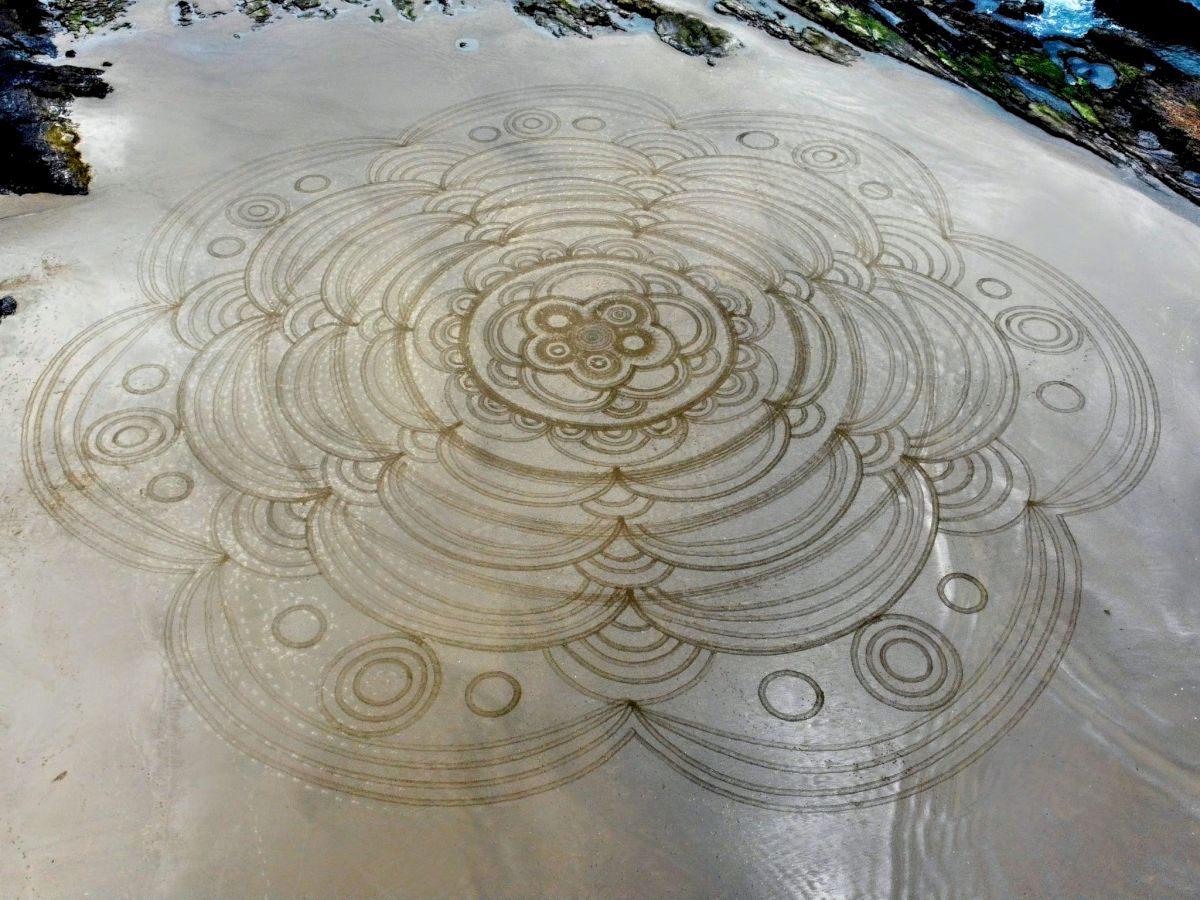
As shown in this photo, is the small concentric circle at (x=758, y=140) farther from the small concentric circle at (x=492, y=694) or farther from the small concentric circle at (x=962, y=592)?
the small concentric circle at (x=492, y=694)

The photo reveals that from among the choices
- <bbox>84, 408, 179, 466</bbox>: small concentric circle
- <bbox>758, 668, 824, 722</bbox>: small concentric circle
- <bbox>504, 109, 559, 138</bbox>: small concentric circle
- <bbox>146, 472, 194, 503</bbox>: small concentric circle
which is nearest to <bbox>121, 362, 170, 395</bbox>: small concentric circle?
<bbox>84, 408, 179, 466</bbox>: small concentric circle

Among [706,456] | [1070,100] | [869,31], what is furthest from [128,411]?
[1070,100]

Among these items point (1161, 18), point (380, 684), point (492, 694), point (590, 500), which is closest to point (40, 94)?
point (590, 500)

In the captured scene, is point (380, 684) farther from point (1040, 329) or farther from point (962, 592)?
point (1040, 329)

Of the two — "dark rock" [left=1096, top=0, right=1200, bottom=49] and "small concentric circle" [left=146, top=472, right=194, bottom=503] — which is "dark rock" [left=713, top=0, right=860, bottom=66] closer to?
"dark rock" [left=1096, top=0, right=1200, bottom=49]

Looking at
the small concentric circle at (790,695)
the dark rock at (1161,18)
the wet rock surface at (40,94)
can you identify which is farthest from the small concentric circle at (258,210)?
the dark rock at (1161,18)

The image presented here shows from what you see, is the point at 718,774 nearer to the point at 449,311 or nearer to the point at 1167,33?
the point at 449,311
